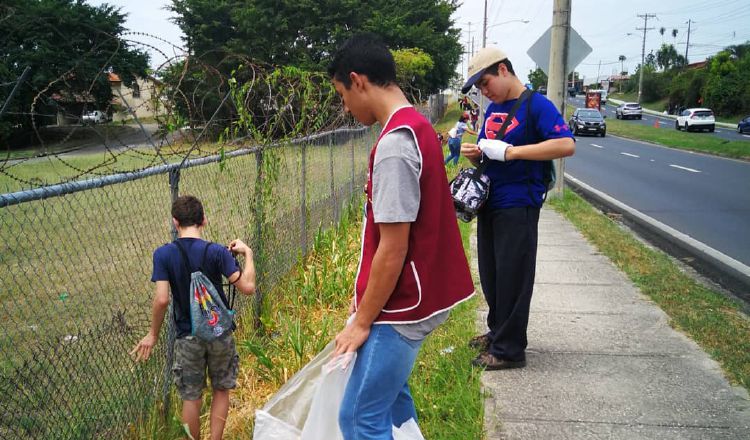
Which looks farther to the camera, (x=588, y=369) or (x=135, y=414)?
(x=588, y=369)

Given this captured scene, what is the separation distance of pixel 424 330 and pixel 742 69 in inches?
2259

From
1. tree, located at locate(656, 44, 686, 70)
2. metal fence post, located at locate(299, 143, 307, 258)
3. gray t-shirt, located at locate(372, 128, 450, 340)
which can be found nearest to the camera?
gray t-shirt, located at locate(372, 128, 450, 340)

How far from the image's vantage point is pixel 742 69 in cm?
4950

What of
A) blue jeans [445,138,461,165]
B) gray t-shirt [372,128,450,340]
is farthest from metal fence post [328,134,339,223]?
blue jeans [445,138,461,165]

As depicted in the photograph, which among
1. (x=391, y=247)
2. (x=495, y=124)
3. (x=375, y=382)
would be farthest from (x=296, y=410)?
(x=495, y=124)

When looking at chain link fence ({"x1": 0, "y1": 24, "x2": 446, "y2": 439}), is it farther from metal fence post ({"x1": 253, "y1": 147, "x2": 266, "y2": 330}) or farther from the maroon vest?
the maroon vest

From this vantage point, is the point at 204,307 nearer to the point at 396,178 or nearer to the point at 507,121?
the point at 396,178

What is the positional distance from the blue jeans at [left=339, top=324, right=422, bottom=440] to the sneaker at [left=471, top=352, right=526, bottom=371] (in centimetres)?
179

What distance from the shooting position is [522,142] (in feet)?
11.6

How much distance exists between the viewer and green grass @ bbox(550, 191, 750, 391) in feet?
13.2

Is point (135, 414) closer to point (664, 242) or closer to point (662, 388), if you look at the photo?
point (662, 388)

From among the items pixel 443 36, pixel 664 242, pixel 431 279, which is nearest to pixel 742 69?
pixel 443 36

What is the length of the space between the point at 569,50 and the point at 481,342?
8022 millimetres

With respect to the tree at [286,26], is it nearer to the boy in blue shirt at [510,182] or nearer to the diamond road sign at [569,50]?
the diamond road sign at [569,50]
